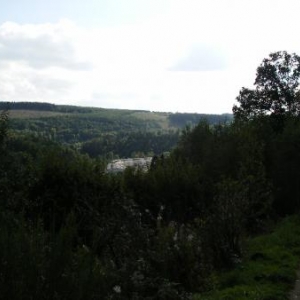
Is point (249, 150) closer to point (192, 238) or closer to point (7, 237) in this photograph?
point (192, 238)

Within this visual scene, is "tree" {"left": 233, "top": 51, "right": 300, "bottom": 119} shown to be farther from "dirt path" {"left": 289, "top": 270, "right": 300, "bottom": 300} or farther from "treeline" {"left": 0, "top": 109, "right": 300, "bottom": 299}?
"dirt path" {"left": 289, "top": 270, "right": 300, "bottom": 300}

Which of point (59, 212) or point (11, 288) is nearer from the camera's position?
point (11, 288)

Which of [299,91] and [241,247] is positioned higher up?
[299,91]

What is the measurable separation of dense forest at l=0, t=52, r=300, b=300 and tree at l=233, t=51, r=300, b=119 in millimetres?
4635

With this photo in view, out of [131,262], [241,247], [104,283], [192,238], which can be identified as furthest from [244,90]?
[104,283]

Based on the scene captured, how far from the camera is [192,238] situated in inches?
452

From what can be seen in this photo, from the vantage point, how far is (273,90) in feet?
131

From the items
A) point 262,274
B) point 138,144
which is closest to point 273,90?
point 262,274

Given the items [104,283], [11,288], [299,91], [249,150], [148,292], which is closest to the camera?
[11,288]

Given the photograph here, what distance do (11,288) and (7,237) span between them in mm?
462

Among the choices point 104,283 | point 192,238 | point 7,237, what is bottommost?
point 192,238

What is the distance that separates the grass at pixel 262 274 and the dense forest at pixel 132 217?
21 cm

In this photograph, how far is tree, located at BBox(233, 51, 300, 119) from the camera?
39625mm

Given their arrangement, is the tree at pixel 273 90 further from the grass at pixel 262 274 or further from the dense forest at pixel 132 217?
the grass at pixel 262 274
